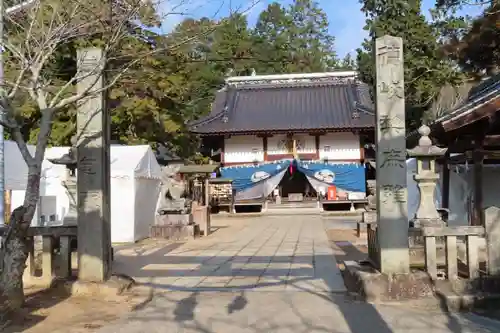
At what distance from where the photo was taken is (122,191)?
47.7 feet

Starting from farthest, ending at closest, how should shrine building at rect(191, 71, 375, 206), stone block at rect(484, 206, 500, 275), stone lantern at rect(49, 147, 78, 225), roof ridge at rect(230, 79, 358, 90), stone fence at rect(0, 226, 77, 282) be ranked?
roof ridge at rect(230, 79, 358, 90) < shrine building at rect(191, 71, 375, 206) < stone lantern at rect(49, 147, 78, 225) < stone fence at rect(0, 226, 77, 282) < stone block at rect(484, 206, 500, 275)

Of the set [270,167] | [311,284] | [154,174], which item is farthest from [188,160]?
[311,284]

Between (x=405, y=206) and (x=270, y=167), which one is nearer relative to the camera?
(x=405, y=206)

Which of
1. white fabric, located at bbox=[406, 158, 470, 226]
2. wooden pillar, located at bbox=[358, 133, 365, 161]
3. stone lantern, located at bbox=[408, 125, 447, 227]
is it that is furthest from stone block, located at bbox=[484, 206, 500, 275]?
wooden pillar, located at bbox=[358, 133, 365, 161]

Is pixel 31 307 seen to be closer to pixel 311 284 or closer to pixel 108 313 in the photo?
pixel 108 313

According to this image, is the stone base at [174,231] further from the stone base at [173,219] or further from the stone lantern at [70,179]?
the stone lantern at [70,179]

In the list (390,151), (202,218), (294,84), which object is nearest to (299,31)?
(294,84)

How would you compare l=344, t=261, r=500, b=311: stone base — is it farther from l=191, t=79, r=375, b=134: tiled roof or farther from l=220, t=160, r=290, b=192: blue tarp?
l=220, t=160, r=290, b=192: blue tarp

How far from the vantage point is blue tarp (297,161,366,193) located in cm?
2784

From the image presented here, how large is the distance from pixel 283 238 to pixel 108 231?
9021 millimetres

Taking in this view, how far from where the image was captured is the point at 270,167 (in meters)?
28.5

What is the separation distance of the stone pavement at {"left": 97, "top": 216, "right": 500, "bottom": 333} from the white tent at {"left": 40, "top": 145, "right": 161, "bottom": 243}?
9.84 feet

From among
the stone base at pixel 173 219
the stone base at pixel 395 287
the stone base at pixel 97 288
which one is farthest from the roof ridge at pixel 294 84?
the stone base at pixel 97 288

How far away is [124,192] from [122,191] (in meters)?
0.07
